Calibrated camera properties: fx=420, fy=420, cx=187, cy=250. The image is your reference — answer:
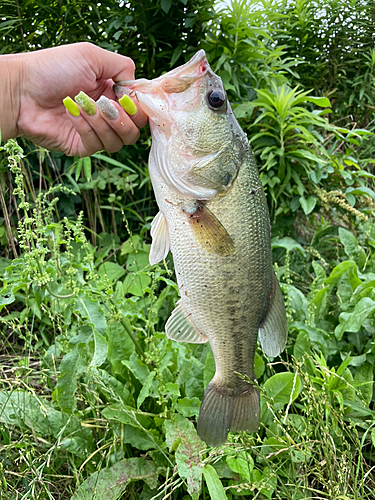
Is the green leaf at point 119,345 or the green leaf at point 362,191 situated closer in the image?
the green leaf at point 119,345

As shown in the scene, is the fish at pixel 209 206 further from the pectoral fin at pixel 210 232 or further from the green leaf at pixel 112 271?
the green leaf at pixel 112 271

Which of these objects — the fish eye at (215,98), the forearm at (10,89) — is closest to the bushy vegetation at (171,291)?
the forearm at (10,89)

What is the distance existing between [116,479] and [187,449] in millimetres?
303

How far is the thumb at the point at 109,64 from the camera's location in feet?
5.15

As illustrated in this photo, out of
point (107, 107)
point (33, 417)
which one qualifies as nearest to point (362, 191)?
point (107, 107)

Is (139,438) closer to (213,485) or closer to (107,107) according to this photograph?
(213,485)

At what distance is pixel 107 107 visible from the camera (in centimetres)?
137

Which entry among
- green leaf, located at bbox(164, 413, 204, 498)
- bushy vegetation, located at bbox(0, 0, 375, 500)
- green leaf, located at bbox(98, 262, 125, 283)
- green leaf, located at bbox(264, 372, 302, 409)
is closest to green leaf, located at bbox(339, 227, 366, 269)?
bushy vegetation, located at bbox(0, 0, 375, 500)

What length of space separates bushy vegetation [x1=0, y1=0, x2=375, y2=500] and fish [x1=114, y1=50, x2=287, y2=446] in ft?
0.98

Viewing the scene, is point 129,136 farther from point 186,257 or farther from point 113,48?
point 113,48

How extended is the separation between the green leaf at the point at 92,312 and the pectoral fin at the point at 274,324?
0.55 metres

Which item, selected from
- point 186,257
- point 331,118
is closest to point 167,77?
point 186,257

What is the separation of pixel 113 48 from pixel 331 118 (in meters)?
2.37

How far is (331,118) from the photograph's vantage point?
4.22 meters
